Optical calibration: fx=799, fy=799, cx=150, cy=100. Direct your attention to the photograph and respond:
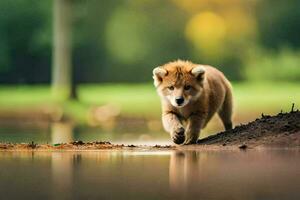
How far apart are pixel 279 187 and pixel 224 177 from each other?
0.67m

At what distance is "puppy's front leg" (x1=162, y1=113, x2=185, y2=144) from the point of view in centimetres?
792

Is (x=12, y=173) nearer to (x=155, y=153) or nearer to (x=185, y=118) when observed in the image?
(x=155, y=153)

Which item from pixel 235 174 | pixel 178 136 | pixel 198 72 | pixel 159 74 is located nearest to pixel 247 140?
pixel 178 136

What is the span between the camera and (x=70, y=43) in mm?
16938

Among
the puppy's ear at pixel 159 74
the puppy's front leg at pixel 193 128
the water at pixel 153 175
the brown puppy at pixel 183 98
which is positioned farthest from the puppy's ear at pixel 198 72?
the water at pixel 153 175

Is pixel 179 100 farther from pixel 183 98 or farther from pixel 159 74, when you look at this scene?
pixel 159 74

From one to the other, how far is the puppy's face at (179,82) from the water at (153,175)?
2.86 ft

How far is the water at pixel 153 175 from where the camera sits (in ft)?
15.2

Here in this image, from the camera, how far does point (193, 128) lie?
826cm

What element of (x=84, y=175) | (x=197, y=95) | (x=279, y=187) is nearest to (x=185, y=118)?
(x=197, y=95)

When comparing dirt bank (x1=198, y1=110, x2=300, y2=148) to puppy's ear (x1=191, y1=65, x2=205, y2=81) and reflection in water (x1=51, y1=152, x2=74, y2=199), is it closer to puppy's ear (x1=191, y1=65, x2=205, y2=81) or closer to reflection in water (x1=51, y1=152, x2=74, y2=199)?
puppy's ear (x1=191, y1=65, x2=205, y2=81)

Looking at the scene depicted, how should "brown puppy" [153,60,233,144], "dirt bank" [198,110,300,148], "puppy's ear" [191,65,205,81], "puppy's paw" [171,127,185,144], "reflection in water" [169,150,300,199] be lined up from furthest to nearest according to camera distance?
"puppy's ear" [191,65,205,81] < "brown puppy" [153,60,233,144] < "puppy's paw" [171,127,185,144] < "dirt bank" [198,110,300,148] < "reflection in water" [169,150,300,199]

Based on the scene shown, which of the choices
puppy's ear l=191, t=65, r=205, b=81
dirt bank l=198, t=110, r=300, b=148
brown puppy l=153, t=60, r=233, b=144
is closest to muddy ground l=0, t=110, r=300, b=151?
dirt bank l=198, t=110, r=300, b=148

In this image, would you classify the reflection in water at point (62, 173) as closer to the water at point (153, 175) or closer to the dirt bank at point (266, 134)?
the water at point (153, 175)
